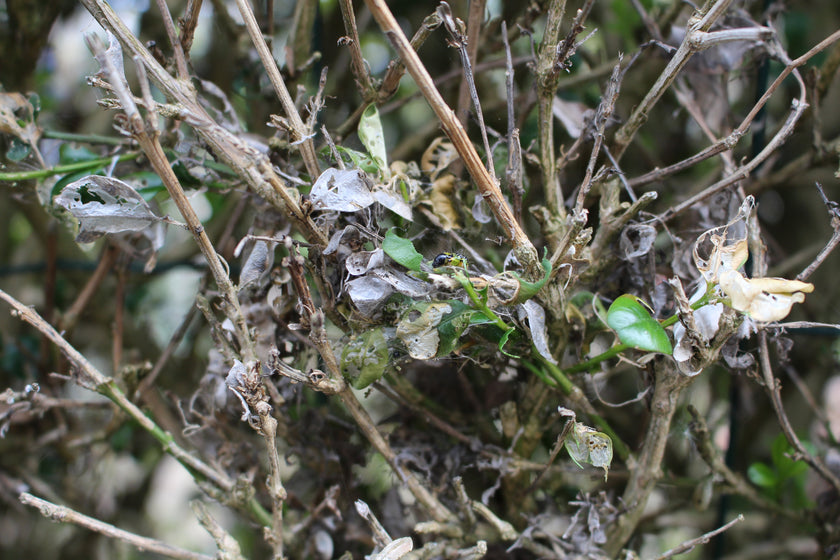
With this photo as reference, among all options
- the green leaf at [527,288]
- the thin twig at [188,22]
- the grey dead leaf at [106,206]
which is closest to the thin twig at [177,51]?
the thin twig at [188,22]

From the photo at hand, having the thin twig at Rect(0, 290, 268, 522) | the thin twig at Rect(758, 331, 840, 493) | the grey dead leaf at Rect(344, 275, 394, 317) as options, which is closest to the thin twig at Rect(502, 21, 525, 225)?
the grey dead leaf at Rect(344, 275, 394, 317)

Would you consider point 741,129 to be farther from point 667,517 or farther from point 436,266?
point 667,517

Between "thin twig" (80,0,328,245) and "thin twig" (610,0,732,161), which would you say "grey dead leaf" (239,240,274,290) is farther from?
"thin twig" (610,0,732,161)

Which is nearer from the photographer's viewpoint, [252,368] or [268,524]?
[252,368]

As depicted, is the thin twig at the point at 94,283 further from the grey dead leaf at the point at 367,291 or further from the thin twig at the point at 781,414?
the thin twig at the point at 781,414

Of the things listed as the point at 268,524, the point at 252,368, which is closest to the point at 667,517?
the point at 268,524
